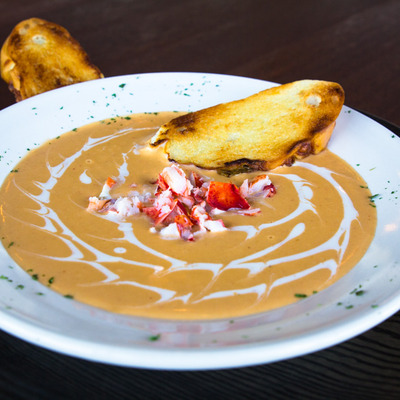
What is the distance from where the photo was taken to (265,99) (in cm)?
209

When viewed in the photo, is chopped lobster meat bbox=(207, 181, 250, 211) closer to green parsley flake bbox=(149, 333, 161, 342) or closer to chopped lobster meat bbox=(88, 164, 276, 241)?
chopped lobster meat bbox=(88, 164, 276, 241)

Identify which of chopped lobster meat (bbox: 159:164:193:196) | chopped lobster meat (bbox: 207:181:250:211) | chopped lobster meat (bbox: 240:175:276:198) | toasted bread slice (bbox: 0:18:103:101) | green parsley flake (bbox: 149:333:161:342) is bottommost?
chopped lobster meat (bbox: 240:175:276:198)

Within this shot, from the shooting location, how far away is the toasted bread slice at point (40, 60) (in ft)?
7.82

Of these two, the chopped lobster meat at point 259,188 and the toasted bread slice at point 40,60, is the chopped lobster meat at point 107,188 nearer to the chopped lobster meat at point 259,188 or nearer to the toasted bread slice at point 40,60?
the chopped lobster meat at point 259,188

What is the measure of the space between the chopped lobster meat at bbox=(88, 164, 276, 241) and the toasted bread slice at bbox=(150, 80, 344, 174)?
0.18 metres

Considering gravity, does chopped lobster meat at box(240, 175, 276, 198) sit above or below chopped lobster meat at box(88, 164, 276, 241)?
below

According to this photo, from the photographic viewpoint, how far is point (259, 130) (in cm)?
203

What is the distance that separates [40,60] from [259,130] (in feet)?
3.69

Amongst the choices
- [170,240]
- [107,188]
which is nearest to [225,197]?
[170,240]

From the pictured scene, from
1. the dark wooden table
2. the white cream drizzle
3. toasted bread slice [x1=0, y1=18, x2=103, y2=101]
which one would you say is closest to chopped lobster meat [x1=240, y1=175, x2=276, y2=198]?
the white cream drizzle

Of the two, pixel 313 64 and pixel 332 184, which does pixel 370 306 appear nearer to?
pixel 332 184

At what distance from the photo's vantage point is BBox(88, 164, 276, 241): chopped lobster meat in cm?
158

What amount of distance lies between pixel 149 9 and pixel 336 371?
3.28 m

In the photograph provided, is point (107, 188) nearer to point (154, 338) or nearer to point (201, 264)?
point (201, 264)
